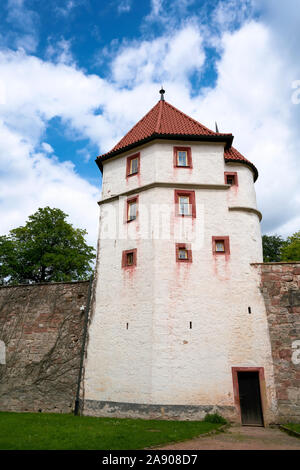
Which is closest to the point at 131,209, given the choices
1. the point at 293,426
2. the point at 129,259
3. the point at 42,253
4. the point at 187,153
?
the point at 129,259

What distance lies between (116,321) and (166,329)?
2471 millimetres

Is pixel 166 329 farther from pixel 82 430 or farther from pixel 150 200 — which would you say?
pixel 150 200

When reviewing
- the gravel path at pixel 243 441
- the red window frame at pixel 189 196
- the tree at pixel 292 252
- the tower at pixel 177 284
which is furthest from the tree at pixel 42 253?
the gravel path at pixel 243 441

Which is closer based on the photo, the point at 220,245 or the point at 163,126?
the point at 220,245

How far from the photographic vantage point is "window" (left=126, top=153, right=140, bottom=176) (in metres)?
18.1

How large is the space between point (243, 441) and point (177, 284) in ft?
21.9

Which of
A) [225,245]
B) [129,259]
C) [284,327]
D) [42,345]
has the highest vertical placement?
[225,245]

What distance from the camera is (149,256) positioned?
50.9ft

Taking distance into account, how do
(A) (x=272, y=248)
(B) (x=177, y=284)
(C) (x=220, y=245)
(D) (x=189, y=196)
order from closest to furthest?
(B) (x=177, y=284)
(C) (x=220, y=245)
(D) (x=189, y=196)
(A) (x=272, y=248)

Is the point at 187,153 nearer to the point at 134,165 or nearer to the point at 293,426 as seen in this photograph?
the point at 134,165

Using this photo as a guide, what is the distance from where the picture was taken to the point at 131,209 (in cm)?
1748

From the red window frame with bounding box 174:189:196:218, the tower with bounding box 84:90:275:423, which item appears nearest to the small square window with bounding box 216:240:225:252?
the tower with bounding box 84:90:275:423

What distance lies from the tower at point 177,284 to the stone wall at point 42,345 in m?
1.26

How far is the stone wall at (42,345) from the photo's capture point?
51.4ft
